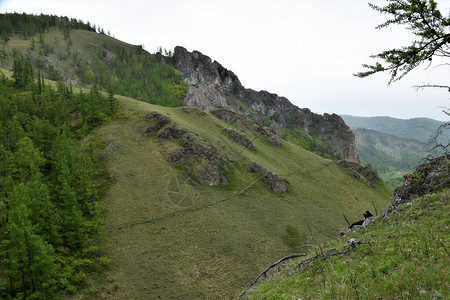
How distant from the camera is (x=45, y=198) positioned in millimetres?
51625

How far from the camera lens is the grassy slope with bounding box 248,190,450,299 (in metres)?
8.27

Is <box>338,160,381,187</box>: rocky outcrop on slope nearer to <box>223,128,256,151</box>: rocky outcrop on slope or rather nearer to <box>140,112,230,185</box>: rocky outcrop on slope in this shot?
<box>223,128,256,151</box>: rocky outcrop on slope

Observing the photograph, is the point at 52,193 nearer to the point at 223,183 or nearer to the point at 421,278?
the point at 223,183

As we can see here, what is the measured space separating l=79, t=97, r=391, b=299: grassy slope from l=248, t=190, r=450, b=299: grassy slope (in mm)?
39741

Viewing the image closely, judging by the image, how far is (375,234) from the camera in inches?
627

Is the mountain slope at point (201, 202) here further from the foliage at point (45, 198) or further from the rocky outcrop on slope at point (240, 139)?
the foliage at point (45, 198)

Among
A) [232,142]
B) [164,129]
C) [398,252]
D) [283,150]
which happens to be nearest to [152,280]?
[398,252]

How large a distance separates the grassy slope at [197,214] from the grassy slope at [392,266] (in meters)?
39.7

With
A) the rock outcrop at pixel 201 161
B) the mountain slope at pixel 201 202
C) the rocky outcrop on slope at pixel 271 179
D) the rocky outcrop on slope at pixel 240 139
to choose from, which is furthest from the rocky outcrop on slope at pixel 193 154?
the rocky outcrop on slope at pixel 240 139

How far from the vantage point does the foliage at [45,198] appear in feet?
135

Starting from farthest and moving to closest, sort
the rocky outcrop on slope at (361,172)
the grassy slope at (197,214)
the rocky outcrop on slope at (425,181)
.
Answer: the rocky outcrop on slope at (361,172) → the grassy slope at (197,214) → the rocky outcrop on slope at (425,181)

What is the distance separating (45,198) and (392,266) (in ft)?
196

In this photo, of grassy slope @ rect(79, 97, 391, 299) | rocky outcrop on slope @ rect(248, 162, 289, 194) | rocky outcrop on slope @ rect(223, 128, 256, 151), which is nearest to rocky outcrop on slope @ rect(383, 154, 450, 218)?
grassy slope @ rect(79, 97, 391, 299)

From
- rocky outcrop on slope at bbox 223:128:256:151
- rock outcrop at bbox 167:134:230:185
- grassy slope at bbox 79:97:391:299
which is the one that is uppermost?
rocky outcrop on slope at bbox 223:128:256:151
